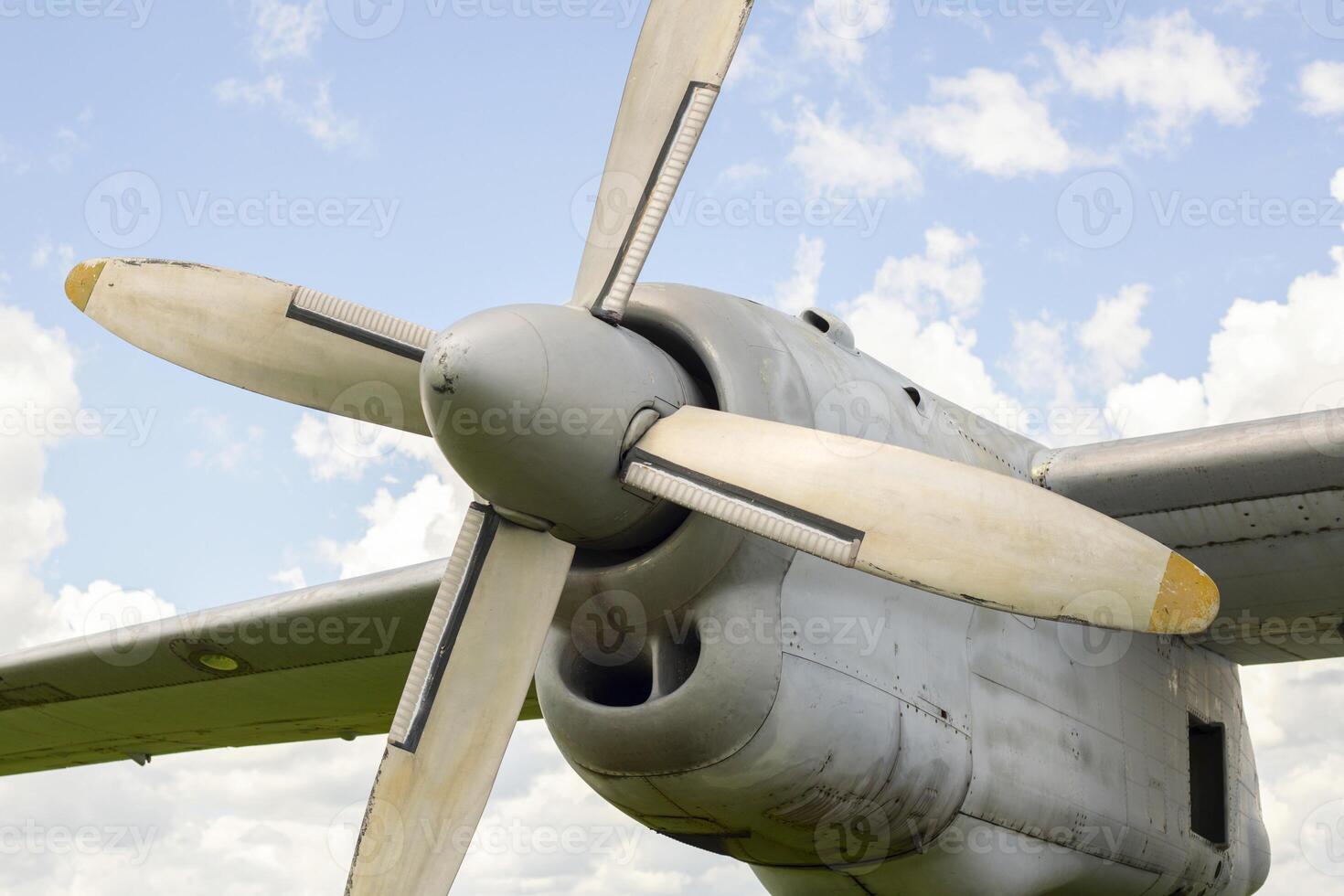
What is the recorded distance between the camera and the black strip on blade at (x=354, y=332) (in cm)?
494

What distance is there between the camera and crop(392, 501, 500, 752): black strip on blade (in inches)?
189

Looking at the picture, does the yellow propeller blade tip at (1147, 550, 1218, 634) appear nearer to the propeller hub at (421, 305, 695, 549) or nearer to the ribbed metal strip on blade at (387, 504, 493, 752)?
the propeller hub at (421, 305, 695, 549)

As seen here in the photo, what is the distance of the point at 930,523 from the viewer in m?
4.16

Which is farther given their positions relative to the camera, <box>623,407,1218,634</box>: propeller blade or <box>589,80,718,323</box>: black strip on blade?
<box>589,80,718,323</box>: black strip on blade

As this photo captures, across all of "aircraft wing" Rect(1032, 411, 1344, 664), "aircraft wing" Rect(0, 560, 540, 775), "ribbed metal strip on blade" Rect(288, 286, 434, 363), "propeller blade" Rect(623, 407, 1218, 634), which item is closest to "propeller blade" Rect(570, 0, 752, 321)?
"ribbed metal strip on blade" Rect(288, 286, 434, 363)

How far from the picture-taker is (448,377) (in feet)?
13.7

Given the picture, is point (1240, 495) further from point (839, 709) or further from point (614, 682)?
point (614, 682)

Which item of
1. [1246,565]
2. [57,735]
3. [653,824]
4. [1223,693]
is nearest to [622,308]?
[653,824]

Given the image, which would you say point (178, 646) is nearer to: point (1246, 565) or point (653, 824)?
point (653, 824)

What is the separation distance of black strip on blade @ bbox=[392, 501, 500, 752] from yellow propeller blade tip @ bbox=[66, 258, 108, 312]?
7.15ft

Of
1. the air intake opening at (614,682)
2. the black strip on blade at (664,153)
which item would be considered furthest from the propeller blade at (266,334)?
the air intake opening at (614,682)

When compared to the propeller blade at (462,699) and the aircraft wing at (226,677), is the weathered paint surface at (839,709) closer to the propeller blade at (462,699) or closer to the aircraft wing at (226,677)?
the propeller blade at (462,699)

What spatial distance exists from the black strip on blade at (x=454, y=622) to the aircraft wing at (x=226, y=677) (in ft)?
8.48

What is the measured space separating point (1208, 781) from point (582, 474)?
→ 499cm
